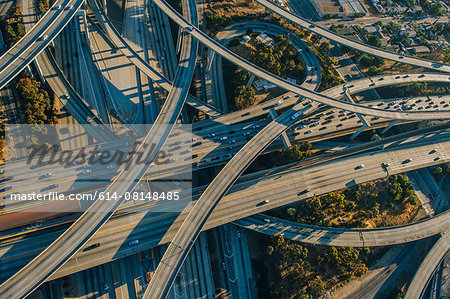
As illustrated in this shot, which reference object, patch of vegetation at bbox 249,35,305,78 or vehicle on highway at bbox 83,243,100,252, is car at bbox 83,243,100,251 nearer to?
vehicle on highway at bbox 83,243,100,252

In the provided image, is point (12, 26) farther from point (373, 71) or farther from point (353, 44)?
point (373, 71)

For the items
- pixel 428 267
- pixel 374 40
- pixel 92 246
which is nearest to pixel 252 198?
pixel 92 246

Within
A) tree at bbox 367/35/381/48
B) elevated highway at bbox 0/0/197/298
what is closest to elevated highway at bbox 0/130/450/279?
elevated highway at bbox 0/0/197/298

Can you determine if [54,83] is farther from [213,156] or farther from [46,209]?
[213,156]

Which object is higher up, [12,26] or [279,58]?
[12,26]

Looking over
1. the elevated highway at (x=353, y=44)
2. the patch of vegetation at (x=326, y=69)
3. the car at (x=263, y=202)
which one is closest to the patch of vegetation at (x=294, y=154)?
the car at (x=263, y=202)

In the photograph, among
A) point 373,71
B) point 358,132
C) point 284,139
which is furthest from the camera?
point 373,71
